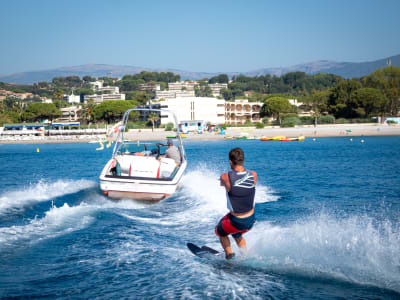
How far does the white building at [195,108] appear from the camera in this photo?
117438 millimetres

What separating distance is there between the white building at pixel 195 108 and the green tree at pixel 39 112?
113 ft

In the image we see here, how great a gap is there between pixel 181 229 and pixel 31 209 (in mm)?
5148

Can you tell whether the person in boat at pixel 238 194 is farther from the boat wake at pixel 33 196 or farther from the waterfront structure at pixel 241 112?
the waterfront structure at pixel 241 112

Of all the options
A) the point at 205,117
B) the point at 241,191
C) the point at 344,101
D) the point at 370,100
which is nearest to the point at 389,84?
the point at 344,101

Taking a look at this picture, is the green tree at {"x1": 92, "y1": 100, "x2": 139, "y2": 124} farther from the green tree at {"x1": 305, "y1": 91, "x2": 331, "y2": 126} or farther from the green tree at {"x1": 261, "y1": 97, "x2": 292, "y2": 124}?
the green tree at {"x1": 305, "y1": 91, "x2": 331, "y2": 126}

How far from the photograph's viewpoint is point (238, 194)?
5895 millimetres

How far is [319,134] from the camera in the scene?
79.9 meters

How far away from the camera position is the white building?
385 ft

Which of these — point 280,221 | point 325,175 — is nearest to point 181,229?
point 280,221

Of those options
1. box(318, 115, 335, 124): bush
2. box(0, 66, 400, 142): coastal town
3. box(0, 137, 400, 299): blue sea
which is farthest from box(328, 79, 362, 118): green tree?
box(0, 137, 400, 299): blue sea

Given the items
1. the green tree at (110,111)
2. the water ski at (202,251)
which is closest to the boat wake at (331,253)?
the water ski at (202,251)

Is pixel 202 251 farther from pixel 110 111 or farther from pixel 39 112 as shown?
pixel 39 112

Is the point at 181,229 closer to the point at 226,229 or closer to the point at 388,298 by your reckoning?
the point at 226,229

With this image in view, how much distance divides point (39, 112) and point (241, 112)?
65983mm
